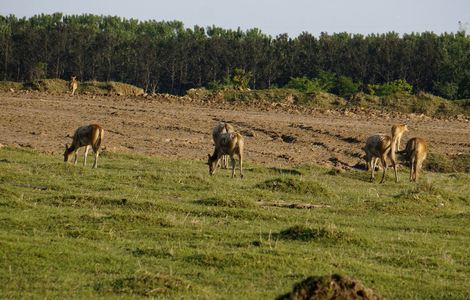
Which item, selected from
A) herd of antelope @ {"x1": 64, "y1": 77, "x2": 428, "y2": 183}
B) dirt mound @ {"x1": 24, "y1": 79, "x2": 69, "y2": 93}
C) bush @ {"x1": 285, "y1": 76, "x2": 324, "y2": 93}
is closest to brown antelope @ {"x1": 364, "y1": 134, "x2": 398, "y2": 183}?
herd of antelope @ {"x1": 64, "y1": 77, "x2": 428, "y2": 183}

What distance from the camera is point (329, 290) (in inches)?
333

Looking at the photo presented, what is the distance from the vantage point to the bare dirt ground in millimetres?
28250

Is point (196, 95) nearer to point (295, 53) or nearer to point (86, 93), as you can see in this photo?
point (86, 93)

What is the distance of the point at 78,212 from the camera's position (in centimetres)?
1505

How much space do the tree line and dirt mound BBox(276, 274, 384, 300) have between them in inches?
2262

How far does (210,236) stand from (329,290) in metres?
5.07

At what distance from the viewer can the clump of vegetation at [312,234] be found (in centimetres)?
1335

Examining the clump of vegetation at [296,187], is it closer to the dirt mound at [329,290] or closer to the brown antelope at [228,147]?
the brown antelope at [228,147]

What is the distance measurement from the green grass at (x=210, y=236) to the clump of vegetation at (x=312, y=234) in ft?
0.05

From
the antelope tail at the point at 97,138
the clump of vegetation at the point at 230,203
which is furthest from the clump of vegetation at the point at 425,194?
the antelope tail at the point at 97,138

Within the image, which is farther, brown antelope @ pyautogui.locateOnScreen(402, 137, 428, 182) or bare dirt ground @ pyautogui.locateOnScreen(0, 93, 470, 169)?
bare dirt ground @ pyautogui.locateOnScreen(0, 93, 470, 169)

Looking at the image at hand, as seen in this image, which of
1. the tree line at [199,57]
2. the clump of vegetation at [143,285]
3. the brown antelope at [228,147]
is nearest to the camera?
the clump of vegetation at [143,285]

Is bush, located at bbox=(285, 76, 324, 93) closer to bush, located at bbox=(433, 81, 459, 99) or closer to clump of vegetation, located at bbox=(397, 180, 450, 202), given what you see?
bush, located at bbox=(433, 81, 459, 99)

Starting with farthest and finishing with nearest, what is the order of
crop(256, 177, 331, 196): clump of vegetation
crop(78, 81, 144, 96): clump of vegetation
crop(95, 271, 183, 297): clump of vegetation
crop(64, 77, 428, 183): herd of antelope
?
crop(78, 81, 144, 96): clump of vegetation < crop(64, 77, 428, 183): herd of antelope < crop(256, 177, 331, 196): clump of vegetation < crop(95, 271, 183, 297): clump of vegetation
